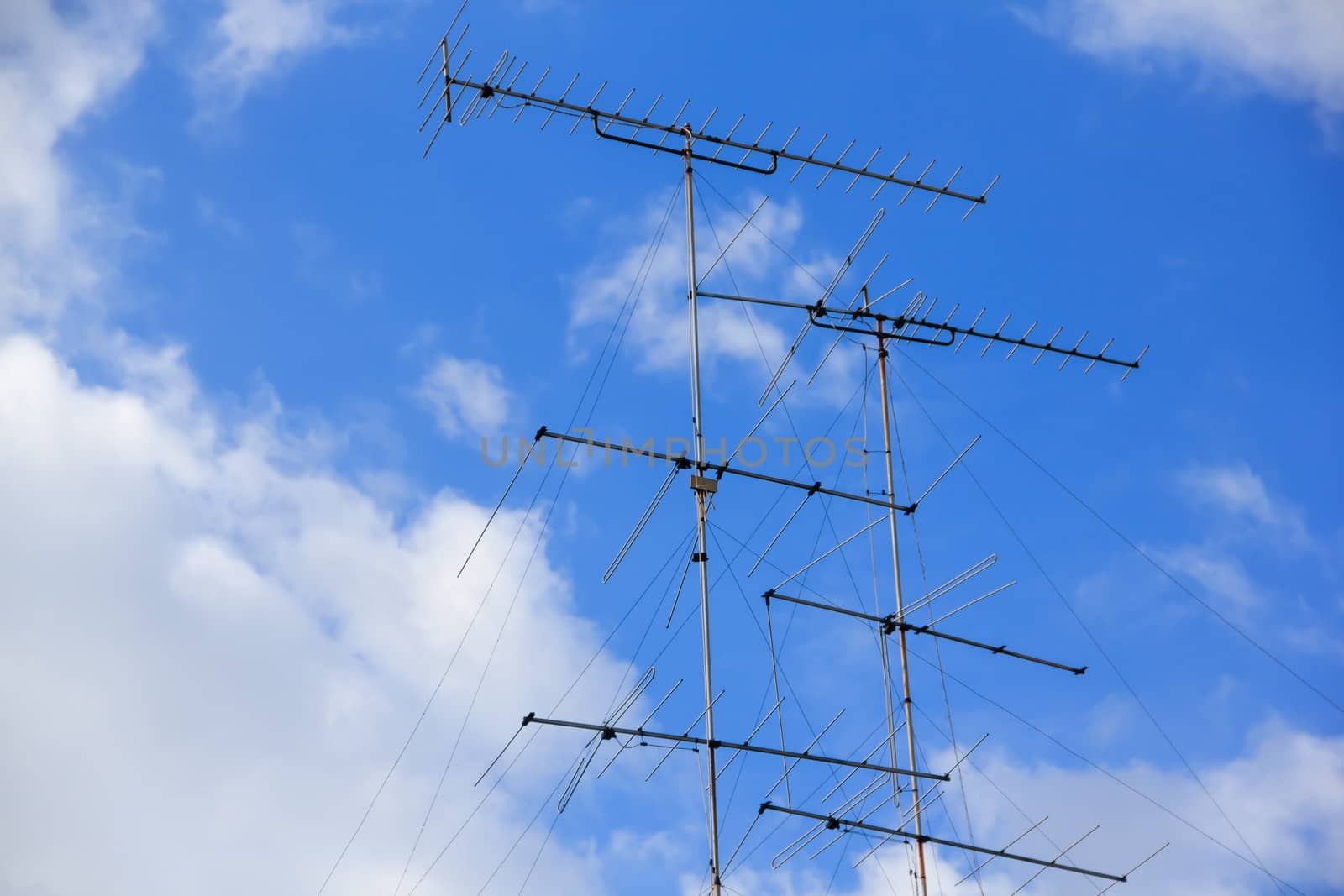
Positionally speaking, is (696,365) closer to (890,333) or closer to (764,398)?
(764,398)

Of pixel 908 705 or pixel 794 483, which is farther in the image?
pixel 908 705

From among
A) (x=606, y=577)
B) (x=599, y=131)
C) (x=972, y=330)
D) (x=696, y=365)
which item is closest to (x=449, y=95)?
(x=599, y=131)

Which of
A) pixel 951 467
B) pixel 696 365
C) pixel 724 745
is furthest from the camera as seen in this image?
pixel 951 467

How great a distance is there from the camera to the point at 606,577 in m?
26.0

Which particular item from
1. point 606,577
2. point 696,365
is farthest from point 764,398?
point 606,577

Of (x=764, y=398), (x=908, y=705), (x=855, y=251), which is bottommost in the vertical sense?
(x=908, y=705)

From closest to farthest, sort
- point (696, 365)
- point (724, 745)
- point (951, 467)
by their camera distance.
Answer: point (724, 745)
point (696, 365)
point (951, 467)

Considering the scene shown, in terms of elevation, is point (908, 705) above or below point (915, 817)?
above

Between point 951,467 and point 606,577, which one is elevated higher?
point 951,467

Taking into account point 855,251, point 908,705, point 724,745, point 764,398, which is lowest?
point 724,745

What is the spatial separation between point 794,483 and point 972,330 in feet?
15.2

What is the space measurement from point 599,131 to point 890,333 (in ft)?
17.5

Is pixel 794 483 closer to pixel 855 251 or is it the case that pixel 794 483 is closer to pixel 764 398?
pixel 764 398

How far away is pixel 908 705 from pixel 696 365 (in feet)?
18.2
